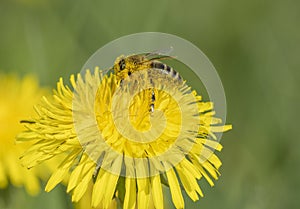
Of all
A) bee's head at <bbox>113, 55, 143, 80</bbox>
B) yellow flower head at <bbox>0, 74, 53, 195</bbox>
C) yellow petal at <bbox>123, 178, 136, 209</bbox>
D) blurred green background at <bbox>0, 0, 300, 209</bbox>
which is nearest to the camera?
yellow petal at <bbox>123, 178, 136, 209</bbox>

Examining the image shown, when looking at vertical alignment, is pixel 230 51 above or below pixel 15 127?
above

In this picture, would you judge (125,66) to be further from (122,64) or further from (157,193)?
(157,193)

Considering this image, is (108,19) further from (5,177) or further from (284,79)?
(5,177)

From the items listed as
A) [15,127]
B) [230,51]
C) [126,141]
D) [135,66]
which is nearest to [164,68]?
[135,66]

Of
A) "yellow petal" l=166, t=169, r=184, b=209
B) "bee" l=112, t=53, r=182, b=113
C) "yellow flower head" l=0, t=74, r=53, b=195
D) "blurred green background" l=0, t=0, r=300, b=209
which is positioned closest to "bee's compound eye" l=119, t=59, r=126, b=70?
"bee" l=112, t=53, r=182, b=113

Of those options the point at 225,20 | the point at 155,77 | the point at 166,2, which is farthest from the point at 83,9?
the point at 155,77

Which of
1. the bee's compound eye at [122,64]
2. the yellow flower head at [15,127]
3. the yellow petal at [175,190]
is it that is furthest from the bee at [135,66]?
the yellow flower head at [15,127]

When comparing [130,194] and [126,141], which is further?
[126,141]

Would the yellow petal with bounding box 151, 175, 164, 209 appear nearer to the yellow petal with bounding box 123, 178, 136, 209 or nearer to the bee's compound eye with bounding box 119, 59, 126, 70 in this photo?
the yellow petal with bounding box 123, 178, 136, 209
